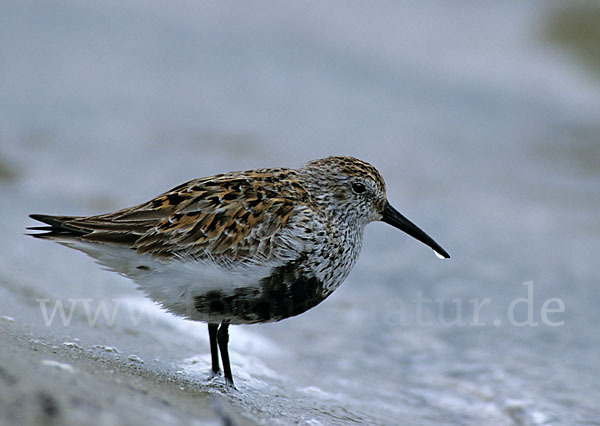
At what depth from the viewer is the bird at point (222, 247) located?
13.3ft

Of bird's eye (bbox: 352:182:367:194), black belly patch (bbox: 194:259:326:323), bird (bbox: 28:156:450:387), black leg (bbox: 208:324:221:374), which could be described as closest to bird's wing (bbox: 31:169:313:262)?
bird (bbox: 28:156:450:387)

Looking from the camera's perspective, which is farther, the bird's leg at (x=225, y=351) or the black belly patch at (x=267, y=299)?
the bird's leg at (x=225, y=351)

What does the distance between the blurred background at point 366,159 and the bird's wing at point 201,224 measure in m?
0.73

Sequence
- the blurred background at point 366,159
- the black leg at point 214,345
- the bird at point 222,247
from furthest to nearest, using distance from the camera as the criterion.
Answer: the blurred background at point 366,159
the black leg at point 214,345
the bird at point 222,247

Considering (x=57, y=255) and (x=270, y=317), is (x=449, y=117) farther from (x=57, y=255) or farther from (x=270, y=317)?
(x=270, y=317)

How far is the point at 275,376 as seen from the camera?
512cm

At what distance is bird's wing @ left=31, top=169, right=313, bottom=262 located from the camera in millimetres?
4074

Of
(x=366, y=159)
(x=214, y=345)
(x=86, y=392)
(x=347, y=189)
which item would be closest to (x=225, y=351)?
(x=214, y=345)

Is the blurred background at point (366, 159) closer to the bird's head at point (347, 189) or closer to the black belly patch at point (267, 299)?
the black belly patch at point (267, 299)

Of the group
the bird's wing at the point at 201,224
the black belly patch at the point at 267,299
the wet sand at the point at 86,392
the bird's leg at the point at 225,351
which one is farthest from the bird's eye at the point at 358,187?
the wet sand at the point at 86,392

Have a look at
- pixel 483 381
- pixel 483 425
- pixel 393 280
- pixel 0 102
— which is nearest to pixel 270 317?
pixel 483 425

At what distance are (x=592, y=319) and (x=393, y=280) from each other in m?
1.65

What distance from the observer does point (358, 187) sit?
4820 mm

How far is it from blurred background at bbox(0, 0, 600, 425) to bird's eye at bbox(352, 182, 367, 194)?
127 centimetres
